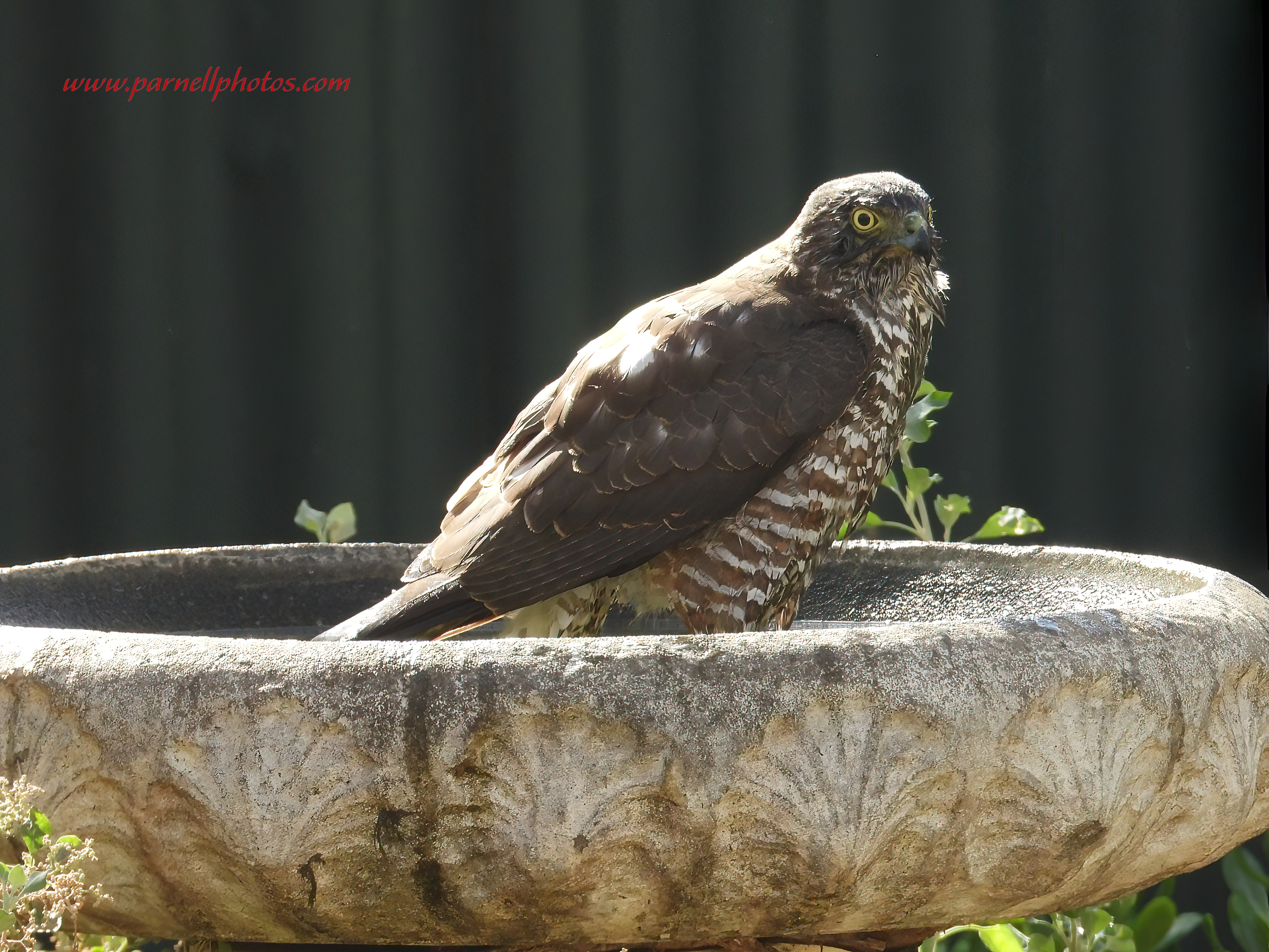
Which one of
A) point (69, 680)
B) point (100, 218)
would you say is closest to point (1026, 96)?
point (100, 218)

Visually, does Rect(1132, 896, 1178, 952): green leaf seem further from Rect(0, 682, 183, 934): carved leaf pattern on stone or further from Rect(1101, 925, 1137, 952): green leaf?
Rect(0, 682, 183, 934): carved leaf pattern on stone

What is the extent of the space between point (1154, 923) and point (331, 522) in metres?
1.76

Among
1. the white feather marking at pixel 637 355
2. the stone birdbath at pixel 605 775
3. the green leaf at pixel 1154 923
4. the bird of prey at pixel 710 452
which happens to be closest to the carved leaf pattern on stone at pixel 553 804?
the stone birdbath at pixel 605 775

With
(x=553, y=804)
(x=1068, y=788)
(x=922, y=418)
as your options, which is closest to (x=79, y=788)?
(x=553, y=804)

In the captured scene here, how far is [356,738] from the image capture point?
1.19 m

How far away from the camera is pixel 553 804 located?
1195 millimetres

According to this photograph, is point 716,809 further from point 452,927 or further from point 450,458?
point 450,458

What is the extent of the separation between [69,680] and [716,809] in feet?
1.99

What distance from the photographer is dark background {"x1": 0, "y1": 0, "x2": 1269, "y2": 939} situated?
3285mm

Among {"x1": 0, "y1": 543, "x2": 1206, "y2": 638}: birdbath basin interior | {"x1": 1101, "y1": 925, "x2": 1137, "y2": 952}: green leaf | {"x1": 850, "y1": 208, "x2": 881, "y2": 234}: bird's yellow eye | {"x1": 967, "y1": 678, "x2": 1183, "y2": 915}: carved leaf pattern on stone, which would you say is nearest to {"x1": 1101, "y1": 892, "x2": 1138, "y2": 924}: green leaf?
{"x1": 1101, "y1": 925, "x2": 1137, "y2": 952}: green leaf

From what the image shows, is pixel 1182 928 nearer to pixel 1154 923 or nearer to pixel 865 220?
pixel 1154 923

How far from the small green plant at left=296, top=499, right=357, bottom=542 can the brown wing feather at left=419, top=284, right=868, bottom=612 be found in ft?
2.28

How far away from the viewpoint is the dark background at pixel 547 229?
3.29 metres

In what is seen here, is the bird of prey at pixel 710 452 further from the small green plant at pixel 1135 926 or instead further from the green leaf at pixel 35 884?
the green leaf at pixel 35 884
